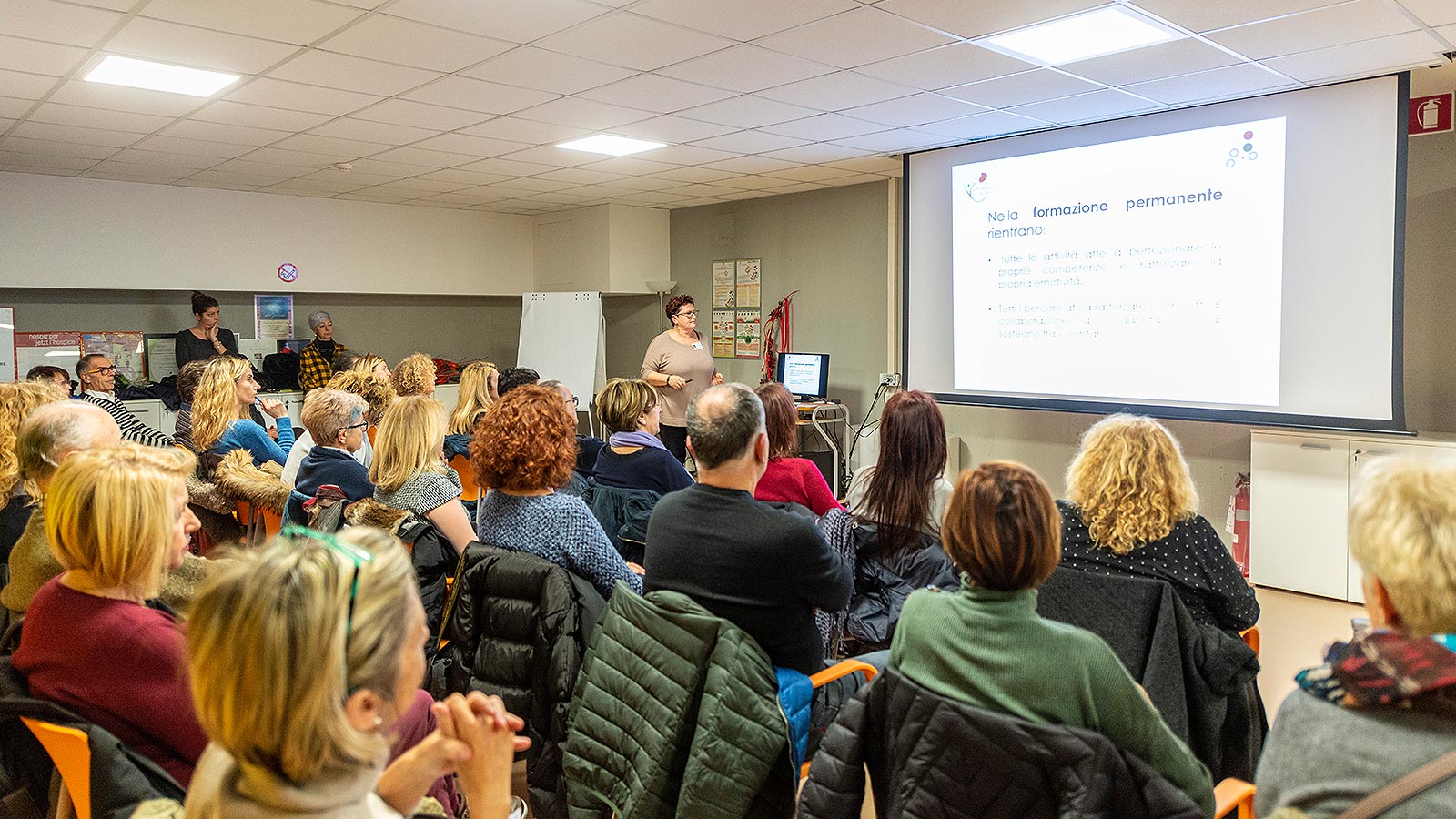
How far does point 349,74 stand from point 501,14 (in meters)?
1.15

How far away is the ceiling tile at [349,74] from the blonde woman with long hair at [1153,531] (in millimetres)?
3339

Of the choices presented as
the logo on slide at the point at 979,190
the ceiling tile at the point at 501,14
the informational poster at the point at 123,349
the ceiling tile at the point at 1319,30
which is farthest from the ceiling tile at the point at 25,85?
the ceiling tile at the point at 1319,30

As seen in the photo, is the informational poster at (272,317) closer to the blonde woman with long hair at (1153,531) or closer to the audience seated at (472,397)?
the audience seated at (472,397)

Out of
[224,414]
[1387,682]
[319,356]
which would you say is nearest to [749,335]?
Answer: [319,356]

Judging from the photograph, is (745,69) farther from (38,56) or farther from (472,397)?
(38,56)

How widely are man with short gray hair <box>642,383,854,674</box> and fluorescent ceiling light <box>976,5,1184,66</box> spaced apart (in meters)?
2.34

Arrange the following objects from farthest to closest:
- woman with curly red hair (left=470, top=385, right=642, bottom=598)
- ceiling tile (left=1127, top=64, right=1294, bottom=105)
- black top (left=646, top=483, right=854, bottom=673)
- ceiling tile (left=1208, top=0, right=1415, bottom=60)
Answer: ceiling tile (left=1127, top=64, right=1294, bottom=105) < ceiling tile (left=1208, top=0, right=1415, bottom=60) < woman with curly red hair (left=470, top=385, right=642, bottom=598) < black top (left=646, top=483, right=854, bottom=673)

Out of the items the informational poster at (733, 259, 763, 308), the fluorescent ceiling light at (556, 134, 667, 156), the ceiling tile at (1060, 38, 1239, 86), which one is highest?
the fluorescent ceiling light at (556, 134, 667, 156)

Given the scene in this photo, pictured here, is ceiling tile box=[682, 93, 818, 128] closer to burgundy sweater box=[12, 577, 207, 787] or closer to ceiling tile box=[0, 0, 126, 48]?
ceiling tile box=[0, 0, 126, 48]

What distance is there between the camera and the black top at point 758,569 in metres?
2.07

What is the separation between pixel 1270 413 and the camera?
4.80 m

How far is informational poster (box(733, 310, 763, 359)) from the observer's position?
27.1 ft

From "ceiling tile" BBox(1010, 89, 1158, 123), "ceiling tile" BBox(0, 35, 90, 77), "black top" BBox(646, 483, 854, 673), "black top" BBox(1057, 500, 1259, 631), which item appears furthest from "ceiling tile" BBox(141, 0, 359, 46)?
"ceiling tile" BBox(1010, 89, 1158, 123)

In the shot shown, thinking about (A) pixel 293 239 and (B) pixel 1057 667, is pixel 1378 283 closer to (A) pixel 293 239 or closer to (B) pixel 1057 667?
(B) pixel 1057 667
